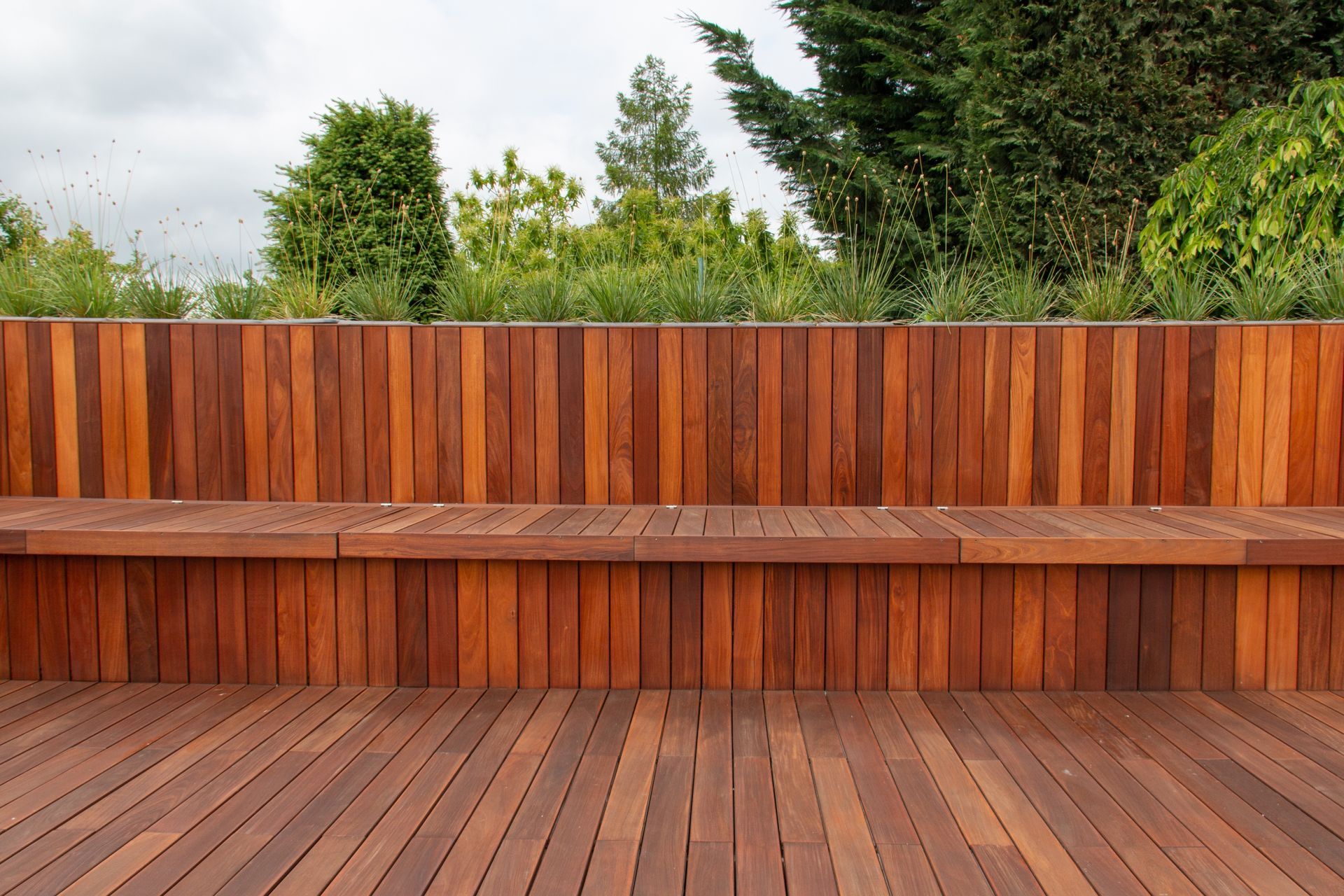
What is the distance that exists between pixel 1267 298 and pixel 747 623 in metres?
2.26

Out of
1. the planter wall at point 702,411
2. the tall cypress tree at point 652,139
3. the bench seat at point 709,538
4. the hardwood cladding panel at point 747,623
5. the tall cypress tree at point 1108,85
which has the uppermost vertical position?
the tall cypress tree at point 652,139

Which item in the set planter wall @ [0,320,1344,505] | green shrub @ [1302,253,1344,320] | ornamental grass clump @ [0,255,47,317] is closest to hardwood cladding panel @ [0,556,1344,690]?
planter wall @ [0,320,1344,505]

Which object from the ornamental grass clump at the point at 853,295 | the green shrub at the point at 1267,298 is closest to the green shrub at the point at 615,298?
the ornamental grass clump at the point at 853,295

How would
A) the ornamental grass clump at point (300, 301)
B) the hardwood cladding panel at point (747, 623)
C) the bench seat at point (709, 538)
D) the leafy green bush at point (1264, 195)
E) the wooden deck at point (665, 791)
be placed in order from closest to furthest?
the wooden deck at point (665, 791), the bench seat at point (709, 538), the hardwood cladding panel at point (747, 623), the ornamental grass clump at point (300, 301), the leafy green bush at point (1264, 195)

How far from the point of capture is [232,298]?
2.94 metres

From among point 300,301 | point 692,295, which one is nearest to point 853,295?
point 692,295

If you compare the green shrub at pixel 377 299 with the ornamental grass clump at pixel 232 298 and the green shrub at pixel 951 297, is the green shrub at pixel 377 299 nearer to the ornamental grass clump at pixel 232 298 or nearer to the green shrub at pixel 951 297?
the ornamental grass clump at pixel 232 298

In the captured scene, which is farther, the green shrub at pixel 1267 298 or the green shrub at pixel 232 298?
the green shrub at pixel 232 298

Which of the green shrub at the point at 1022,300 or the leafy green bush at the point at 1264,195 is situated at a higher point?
the leafy green bush at the point at 1264,195

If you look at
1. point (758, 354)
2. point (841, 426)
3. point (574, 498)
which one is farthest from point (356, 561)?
point (841, 426)

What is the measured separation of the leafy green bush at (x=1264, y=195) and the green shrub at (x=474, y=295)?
10.1ft

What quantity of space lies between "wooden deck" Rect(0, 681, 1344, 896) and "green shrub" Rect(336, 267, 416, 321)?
1.37 m

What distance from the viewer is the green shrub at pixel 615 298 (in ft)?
9.38

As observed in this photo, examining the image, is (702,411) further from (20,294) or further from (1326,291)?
(20,294)
